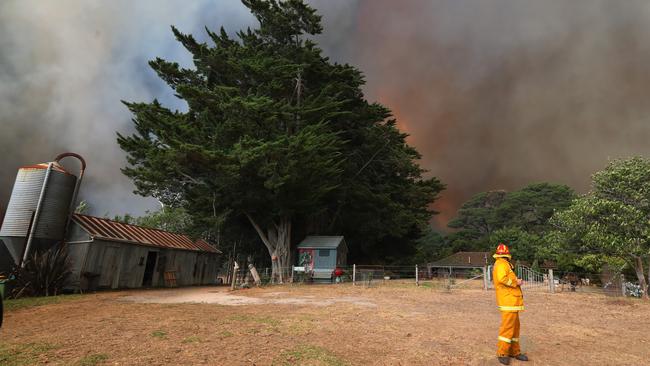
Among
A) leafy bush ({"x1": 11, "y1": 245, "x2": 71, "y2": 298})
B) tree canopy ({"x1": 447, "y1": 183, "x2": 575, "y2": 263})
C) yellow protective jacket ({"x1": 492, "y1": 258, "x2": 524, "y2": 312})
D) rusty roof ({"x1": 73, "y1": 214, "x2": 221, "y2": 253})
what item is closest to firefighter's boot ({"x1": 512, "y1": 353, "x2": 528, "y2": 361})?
yellow protective jacket ({"x1": 492, "y1": 258, "x2": 524, "y2": 312})

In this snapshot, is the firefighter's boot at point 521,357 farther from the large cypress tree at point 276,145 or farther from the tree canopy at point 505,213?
the tree canopy at point 505,213

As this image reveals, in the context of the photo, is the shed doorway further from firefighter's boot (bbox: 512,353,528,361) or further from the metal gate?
the metal gate

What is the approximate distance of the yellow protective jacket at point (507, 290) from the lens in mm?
6453

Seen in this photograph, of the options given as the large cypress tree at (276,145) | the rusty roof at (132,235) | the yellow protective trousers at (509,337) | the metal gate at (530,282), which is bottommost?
the yellow protective trousers at (509,337)

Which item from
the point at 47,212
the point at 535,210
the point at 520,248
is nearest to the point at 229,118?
the point at 47,212

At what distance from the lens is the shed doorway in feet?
69.4

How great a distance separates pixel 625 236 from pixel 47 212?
27.6 metres

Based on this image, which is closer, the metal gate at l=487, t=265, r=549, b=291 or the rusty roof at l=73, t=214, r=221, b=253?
the rusty roof at l=73, t=214, r=221, b=253

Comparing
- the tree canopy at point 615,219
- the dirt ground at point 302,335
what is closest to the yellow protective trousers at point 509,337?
the dirt ground at point 302,335

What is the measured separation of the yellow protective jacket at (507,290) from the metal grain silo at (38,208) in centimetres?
1740

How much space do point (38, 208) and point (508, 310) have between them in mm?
17987

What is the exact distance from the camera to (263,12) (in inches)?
1188

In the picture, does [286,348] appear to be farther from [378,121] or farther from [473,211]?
[473,211]

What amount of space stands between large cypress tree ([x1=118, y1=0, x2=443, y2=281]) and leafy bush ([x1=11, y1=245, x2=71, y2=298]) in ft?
25.7
